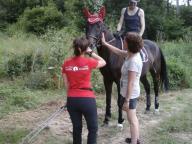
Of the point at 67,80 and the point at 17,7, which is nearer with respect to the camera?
the point at 67,80

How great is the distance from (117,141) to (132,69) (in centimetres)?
159

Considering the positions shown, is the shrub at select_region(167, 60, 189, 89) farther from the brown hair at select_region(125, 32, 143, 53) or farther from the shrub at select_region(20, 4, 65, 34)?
the shrub at select_region(20, 4, 65, 34)

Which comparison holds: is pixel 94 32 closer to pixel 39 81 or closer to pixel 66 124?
pixel 66 124

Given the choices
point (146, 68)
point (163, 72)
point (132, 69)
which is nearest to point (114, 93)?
point (163, 72)

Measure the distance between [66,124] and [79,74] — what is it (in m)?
2.57

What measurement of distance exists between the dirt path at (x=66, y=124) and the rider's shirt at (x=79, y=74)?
1.61 m

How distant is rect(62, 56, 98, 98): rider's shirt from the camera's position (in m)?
4.65

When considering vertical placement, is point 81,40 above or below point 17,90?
above

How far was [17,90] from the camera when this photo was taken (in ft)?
30.7

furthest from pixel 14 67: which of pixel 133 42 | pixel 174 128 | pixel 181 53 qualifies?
pixel 133 42

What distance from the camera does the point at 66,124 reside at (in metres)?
7.03

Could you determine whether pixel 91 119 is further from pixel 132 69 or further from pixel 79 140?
pixel 132 69

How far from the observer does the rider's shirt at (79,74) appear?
15.3 ft

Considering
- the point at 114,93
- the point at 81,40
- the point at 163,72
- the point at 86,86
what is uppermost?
the point at 81,40
